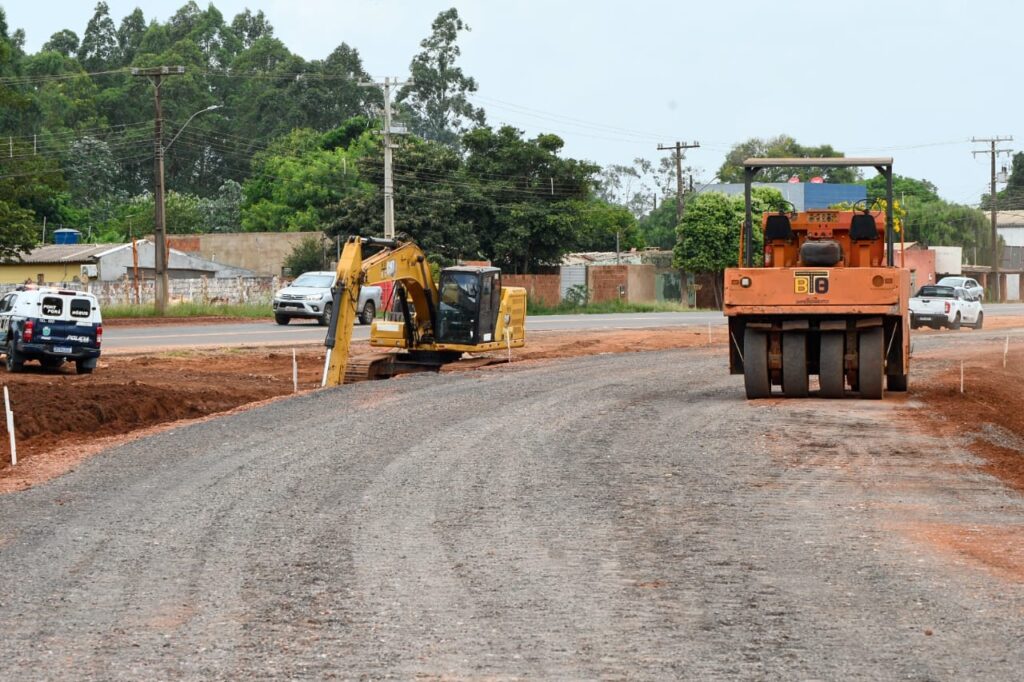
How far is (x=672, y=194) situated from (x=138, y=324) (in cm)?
7148

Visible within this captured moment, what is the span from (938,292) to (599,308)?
972 inches

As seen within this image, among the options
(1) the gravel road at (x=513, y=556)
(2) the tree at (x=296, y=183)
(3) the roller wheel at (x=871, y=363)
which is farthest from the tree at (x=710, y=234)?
(1) the gravel road at (x=513, y=556)

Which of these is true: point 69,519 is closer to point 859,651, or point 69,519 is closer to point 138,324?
point 859,651

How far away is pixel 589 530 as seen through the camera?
11234mm

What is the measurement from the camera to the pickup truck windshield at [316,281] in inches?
1797

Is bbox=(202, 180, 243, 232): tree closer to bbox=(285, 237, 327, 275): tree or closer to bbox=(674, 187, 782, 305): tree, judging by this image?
bbox=(285, 237, 327, 275): tree

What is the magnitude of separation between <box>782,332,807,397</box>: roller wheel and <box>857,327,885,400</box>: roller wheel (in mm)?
777

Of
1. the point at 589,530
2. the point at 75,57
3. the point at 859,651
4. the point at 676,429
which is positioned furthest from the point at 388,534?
the point at 75,57

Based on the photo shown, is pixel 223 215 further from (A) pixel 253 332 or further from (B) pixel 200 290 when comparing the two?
(A) pixel 253 332

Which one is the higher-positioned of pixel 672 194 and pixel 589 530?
pixel 672 194

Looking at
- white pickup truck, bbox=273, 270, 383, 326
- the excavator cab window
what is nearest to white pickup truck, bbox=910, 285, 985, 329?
white pickup truck, bbox=273, 270, 383, 326

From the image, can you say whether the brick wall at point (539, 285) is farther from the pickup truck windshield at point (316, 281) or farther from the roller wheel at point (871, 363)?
the roller wheel at point (871, 363)

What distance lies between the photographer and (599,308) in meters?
69.5

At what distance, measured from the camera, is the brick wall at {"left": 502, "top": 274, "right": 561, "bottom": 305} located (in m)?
69.5
